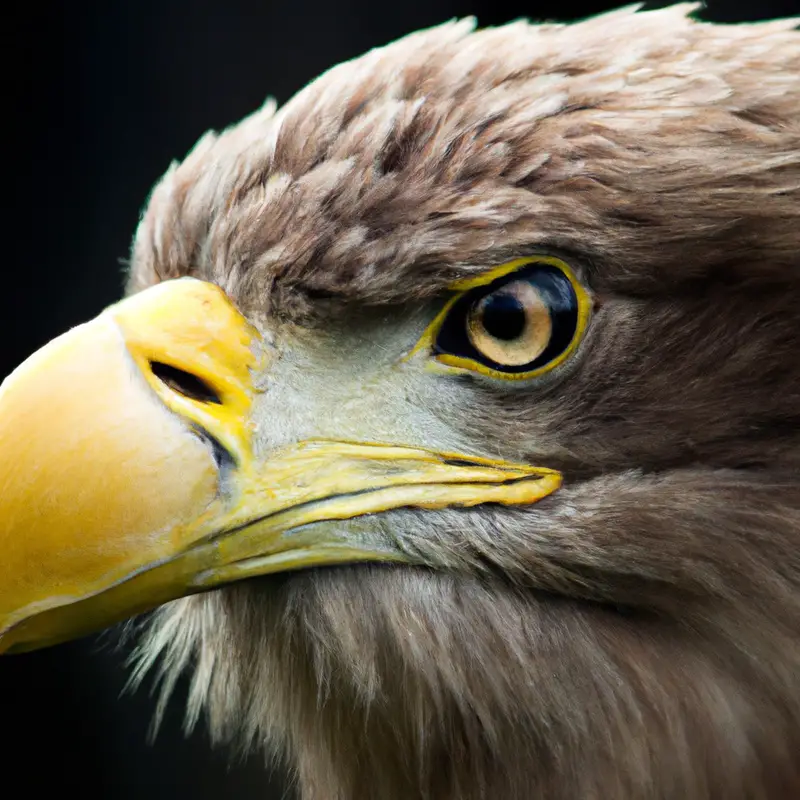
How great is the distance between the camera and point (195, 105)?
11.0ft

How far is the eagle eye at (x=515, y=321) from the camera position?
1208 millimetres

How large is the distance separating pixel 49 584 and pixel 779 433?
2.77 feet

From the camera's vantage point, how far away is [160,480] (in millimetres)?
1152

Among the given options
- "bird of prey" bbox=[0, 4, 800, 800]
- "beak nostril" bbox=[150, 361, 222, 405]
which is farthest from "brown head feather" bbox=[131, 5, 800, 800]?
"beak nostril" bbox=[150, 361, 222, 405]

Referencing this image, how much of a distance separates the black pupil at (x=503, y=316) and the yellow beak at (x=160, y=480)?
0.50 feet

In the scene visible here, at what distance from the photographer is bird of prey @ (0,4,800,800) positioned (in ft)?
3.85

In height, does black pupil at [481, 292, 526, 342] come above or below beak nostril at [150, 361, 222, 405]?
below

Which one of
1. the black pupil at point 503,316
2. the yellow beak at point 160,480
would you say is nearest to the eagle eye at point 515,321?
the black pupil at point 503,316

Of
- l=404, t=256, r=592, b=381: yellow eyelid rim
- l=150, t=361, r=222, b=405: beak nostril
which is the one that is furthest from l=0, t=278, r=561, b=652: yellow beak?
l=404, t=256, r=592, b=381: yellow eyelid rim

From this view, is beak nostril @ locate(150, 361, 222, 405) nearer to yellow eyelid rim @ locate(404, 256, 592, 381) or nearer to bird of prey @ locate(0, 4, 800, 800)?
bird of prey @ locate(0, 4, 800, 800)

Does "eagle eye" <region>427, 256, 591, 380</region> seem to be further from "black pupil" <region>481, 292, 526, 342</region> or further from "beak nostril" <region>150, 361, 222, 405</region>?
"beak nostril" <region>150, 361, 222, 405</region>

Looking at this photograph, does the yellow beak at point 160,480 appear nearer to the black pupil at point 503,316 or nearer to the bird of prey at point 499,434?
the bird of prey at point 499,434

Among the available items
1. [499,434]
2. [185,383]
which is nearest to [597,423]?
[499,434]

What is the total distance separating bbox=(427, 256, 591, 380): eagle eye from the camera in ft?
3.96
